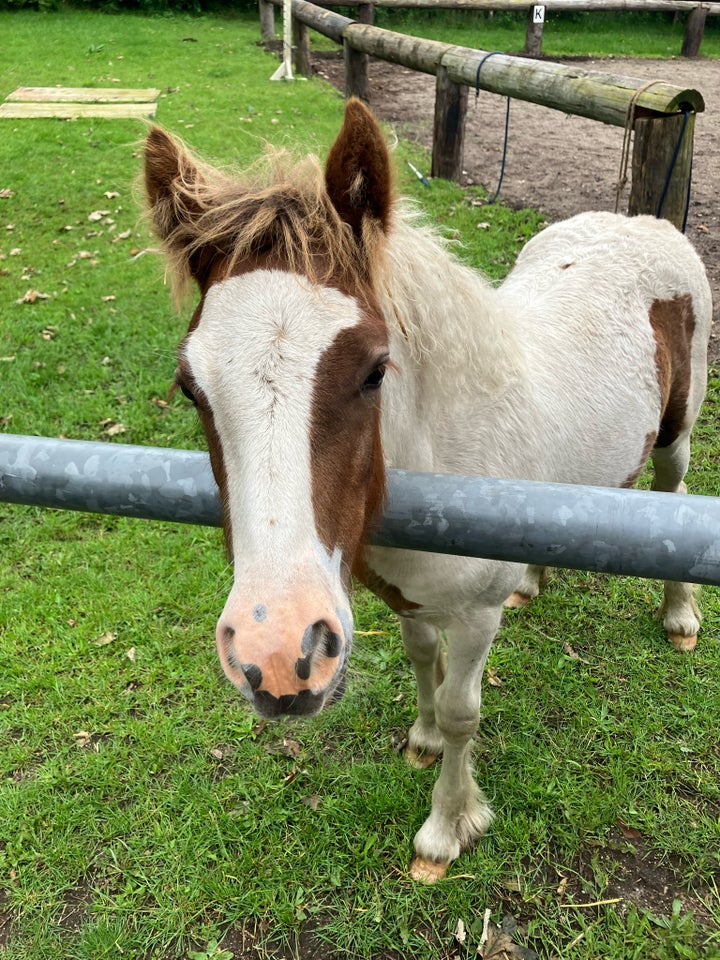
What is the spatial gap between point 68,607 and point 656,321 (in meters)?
3.28

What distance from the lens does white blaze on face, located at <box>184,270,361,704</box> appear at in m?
1.14

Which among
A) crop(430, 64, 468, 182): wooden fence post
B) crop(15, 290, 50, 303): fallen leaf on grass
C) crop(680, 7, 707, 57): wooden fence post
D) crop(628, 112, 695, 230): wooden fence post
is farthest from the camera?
crop(680, 7, 707, 57): wooden fence post

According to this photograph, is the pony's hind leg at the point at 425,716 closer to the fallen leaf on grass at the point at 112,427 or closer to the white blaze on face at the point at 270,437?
the white blaze on face at the point at 270,437

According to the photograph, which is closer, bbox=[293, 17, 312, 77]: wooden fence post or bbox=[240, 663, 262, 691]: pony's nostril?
bbox=[240, 663, 262, 691]: pony's nostril

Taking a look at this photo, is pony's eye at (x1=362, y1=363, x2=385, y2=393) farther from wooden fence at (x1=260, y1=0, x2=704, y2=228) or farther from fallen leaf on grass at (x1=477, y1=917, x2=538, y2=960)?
wooden fence at (x1=260, y1=0, x2=704, y2=228)

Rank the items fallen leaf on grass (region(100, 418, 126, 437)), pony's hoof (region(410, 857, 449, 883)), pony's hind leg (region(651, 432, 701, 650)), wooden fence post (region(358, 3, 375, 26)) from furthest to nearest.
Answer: wooden fence post (region(358, 3, 375, 26))
fallen leaf on grass (region(100, 418, 126, 437))
pony's hind leg (region(651, 432, 701, 650))
pony's hoof (region(410, 857, 449, 883))

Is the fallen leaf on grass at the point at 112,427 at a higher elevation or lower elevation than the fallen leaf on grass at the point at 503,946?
higher

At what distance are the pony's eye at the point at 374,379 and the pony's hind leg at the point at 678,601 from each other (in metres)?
2.36

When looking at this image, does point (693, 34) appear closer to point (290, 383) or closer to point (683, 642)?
point (683, 642)

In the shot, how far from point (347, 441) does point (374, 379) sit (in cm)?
17

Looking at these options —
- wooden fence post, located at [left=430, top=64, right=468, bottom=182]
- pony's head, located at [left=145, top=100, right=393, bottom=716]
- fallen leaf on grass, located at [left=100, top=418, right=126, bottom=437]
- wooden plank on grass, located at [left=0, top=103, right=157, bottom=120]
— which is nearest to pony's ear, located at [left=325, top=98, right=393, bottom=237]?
pony's head, located at [left=145, top=100, right=393, bottom=716]

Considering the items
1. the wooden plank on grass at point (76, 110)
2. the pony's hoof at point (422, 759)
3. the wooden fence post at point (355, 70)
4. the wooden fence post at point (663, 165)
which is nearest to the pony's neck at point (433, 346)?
the pony's hoof at point (422, 759)

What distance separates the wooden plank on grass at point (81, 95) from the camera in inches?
420

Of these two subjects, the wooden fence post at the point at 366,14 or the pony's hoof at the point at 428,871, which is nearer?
the pony's hoof at the point at 428,871
